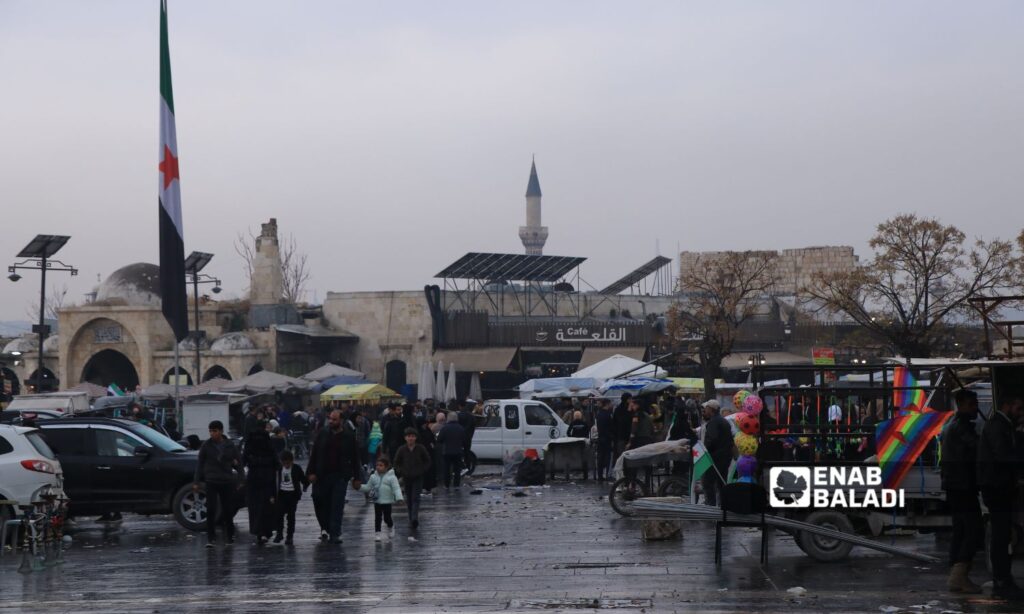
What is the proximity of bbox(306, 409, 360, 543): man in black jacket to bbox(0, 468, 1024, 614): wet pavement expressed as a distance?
478mm

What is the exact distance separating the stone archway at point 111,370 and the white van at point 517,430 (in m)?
33.4

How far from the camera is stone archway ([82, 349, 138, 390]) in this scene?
5847 centimetres

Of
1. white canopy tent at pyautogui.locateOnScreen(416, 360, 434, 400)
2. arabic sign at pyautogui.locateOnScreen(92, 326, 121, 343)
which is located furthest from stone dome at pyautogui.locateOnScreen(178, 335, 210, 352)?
white canopy tent at pyautogui.locateOnScreen(416, 360, 434, 400)

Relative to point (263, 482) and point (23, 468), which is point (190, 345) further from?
point (263, 482)

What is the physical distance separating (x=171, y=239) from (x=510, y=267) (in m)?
30.9

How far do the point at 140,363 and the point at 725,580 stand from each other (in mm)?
47806

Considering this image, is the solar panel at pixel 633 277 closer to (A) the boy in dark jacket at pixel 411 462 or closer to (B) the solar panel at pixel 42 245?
(B) the solar panel at pixel 42 245

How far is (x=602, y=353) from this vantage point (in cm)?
5425

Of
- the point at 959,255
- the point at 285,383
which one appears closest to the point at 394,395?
the point at 285,383

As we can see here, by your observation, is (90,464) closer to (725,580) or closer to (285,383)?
(725,580)

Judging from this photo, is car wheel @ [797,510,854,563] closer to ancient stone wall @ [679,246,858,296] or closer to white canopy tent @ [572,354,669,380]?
white canopy tent @ [572,354,669,380]

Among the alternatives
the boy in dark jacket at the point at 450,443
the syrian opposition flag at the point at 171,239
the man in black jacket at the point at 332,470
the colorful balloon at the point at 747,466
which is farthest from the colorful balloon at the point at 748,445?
the syrian opposition flag at the point at 171,239

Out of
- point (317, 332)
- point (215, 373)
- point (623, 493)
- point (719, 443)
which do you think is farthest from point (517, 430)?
point (215, 373)

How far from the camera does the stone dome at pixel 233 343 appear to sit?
5491 centimetres
